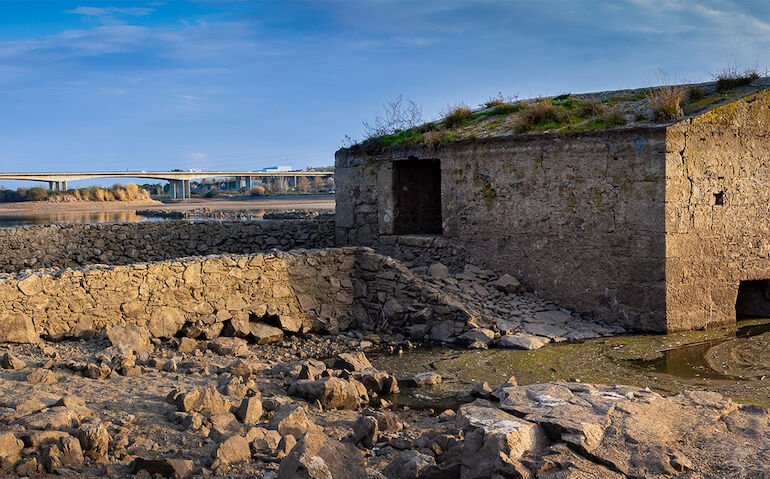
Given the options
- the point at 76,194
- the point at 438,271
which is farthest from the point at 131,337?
the point at 76,194

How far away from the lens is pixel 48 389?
20.1ft

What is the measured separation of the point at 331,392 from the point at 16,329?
411 cm

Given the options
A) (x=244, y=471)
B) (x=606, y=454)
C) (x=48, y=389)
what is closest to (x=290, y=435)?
(x=244, y=471)

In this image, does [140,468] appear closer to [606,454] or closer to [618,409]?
[606,454]

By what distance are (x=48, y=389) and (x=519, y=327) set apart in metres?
6.31

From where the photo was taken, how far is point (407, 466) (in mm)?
4484

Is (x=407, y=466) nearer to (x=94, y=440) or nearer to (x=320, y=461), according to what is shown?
(x=320, y=461)

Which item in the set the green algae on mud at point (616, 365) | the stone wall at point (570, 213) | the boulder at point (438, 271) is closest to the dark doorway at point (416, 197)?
the stone wall at point (570, 213)

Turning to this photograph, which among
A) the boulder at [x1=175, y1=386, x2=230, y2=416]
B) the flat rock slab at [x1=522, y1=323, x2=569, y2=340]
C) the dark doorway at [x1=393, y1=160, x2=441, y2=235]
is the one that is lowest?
the flat rock slab at [x1=522, y1=323, x2=569, y2=340]

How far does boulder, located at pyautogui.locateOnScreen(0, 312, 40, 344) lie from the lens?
797 centimetres

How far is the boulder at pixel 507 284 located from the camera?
11023 millimetres

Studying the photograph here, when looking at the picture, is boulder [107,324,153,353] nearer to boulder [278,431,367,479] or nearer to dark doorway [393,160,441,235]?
boulder [278,431,367,479]

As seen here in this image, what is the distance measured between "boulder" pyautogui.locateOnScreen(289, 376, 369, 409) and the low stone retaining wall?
10.00ft

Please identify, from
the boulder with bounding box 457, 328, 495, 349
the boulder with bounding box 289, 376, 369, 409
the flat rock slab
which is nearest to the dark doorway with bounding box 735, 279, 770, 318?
the flat rock slab
